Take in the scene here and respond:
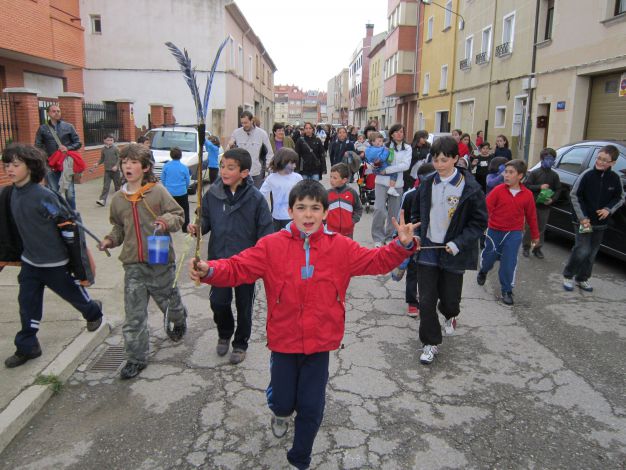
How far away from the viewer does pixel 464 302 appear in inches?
233

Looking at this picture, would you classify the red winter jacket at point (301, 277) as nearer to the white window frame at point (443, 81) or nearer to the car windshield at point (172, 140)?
the car windshield at point (172, 140)

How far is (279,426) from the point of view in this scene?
3.03m

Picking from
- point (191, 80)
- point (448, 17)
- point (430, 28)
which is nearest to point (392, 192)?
point (191, 80)

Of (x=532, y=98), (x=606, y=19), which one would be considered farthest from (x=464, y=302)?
(x=532, y=98)

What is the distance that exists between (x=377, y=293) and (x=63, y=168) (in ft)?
21.0

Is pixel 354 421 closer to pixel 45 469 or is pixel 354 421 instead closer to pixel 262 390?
pixel 262 390

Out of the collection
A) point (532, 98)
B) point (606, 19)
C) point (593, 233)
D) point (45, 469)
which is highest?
point (606, 19)

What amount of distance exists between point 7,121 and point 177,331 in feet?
33.2

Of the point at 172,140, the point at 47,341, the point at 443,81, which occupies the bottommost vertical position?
the point at 47,341

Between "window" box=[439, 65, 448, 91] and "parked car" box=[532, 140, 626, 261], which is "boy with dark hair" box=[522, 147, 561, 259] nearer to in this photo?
"parked car" box=[532, 140, 626, 261]

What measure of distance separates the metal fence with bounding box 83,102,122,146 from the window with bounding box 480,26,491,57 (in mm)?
14602

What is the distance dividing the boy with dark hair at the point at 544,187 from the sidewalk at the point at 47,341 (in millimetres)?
6095

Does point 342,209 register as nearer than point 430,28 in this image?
Yes

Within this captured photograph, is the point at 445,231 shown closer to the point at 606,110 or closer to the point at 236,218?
the point at 236,218
